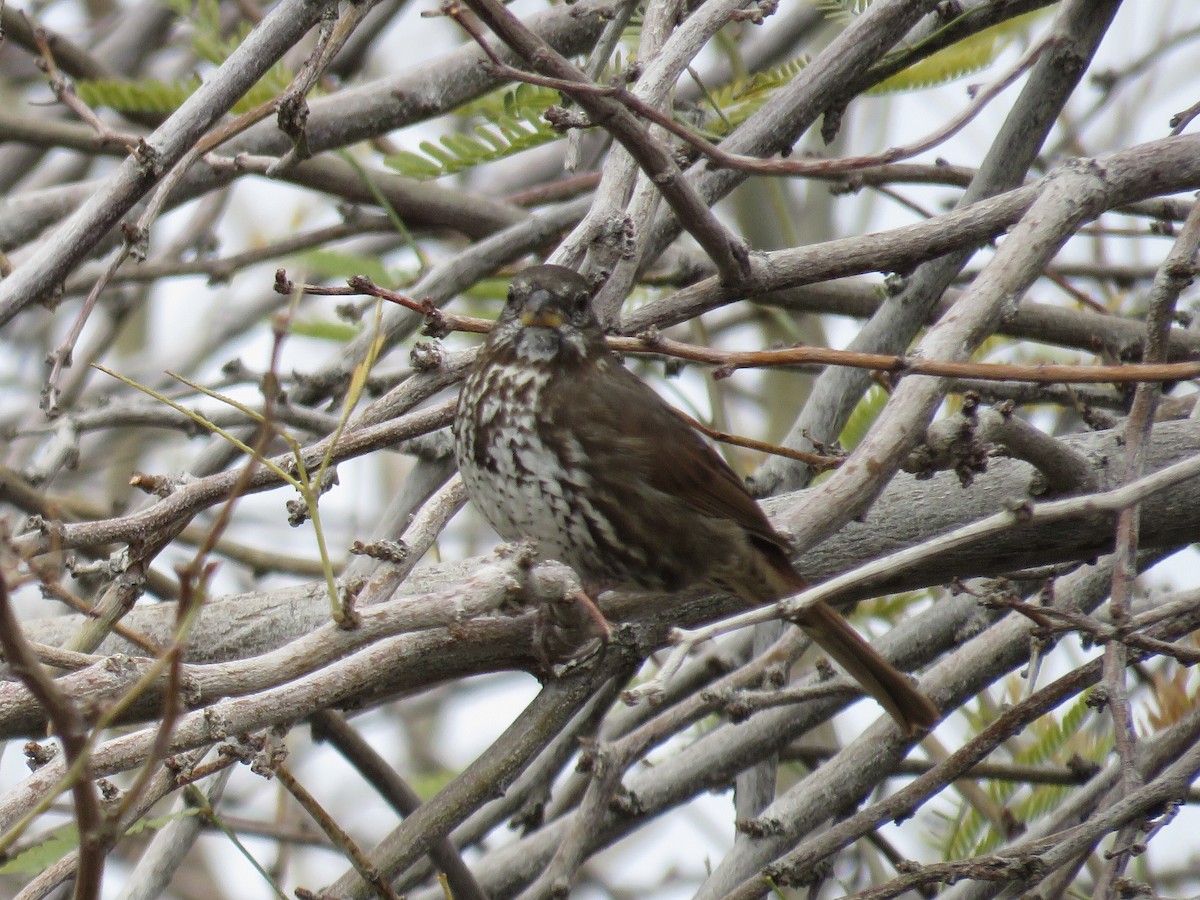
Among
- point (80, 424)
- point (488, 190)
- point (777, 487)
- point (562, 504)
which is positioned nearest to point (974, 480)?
point (777, 487)

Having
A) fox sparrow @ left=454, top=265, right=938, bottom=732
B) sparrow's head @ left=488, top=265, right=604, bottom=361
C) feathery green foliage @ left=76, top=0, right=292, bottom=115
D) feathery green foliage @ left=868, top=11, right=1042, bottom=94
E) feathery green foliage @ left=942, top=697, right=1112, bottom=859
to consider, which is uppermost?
feathery green foliage @ left=76, top=0, right=292, bottom=115

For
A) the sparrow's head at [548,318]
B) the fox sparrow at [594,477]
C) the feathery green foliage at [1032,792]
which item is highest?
the sparrow's head at [548,318]

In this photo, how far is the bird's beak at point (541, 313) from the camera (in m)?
3.59

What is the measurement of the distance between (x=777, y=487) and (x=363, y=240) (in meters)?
2.73

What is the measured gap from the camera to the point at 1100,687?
2.57 meters

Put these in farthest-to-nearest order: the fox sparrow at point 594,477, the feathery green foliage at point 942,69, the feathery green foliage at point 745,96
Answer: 1. the feathery green foliage at point 942,69
2. the feathery green foliage at point 745,96
3. the fox sparrow at point 594,477

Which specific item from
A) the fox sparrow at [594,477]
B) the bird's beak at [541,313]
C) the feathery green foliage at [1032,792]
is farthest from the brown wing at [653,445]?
the feathery green foliage at [1032,792]

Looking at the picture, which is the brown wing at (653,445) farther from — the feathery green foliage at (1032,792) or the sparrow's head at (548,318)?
the feathery green foliage at (1032,792)

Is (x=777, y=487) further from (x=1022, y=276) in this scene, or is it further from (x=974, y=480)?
(x=1022, y=276)

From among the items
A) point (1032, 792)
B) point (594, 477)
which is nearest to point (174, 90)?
Answer: point (594, 477)

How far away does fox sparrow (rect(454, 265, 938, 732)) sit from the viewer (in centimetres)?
346

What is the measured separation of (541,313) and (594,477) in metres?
0.43

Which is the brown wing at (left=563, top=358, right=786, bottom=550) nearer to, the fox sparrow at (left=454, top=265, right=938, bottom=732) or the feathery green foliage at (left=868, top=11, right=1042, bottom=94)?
the fox sparrow at (left=454, top=265, right=938, bottom=732)

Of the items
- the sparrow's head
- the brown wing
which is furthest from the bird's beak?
the brown wing
